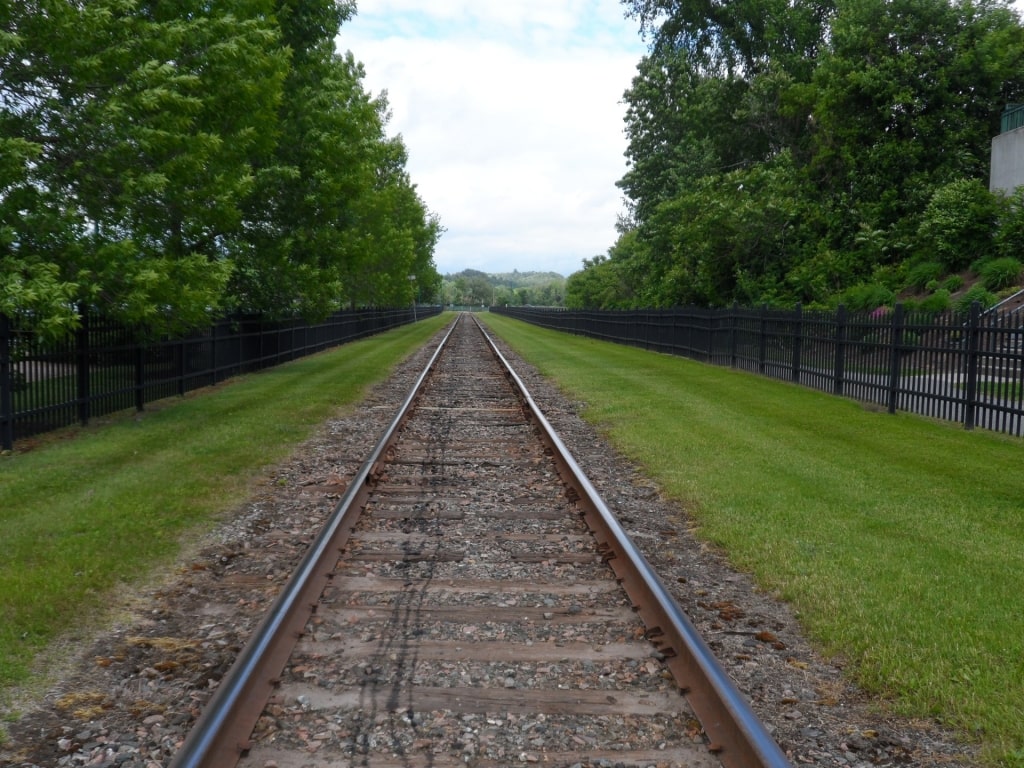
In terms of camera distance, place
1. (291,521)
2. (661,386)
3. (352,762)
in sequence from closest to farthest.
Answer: (352,762) → (291,521) → (661,386)

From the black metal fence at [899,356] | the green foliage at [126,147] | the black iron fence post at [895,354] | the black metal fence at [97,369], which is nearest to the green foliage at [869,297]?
the black metal fence at [899,356]

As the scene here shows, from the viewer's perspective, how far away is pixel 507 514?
7.37 metres

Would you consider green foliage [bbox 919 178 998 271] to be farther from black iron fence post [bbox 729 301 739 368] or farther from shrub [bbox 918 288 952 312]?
black iron fence post [bbox 729 301 739 368]

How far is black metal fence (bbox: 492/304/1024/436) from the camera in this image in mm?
11844

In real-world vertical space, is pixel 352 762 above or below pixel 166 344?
below

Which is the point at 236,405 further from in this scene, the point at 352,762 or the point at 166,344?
the point at 352,762

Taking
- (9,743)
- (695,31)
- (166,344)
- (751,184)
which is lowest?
(9,743)

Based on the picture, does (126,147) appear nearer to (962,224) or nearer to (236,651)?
(236,651)

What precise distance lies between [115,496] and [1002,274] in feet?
76.0

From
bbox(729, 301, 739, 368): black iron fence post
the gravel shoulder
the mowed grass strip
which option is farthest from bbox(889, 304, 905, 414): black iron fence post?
the mowed grass strip

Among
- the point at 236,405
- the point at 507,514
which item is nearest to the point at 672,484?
the point at 507,514

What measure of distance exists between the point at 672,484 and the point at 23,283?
790 centimetres

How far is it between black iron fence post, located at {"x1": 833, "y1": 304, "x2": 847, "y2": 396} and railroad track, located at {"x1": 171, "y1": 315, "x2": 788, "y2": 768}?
35.1 feet

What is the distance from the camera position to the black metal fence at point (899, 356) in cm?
1184
